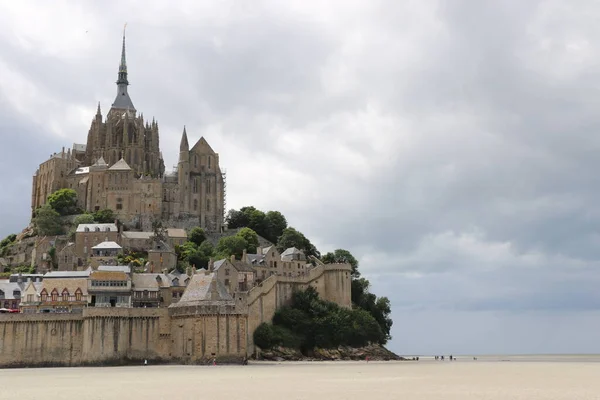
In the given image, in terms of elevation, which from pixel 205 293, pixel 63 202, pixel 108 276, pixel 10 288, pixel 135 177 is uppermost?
pixel 135 177

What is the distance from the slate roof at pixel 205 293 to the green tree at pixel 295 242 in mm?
42963

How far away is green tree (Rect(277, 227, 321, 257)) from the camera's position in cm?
11856

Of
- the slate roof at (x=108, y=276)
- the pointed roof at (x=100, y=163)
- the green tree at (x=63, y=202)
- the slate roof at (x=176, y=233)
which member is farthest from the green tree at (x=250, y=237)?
the slate roof at (x=108, y=276)

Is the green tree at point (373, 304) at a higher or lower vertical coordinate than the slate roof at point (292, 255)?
lower

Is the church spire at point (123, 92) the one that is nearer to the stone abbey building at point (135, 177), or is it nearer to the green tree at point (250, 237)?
the stone abbey building at point (135, 177)

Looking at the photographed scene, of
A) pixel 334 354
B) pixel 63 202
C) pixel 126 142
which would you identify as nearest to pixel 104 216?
pixel 63 202

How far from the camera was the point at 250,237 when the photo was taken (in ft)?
393

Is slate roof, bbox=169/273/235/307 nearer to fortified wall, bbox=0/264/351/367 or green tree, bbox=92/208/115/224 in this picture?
fortified wall, bbox=0/264/351/367

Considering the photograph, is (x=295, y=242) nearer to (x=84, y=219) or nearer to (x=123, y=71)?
(x=84, y=219)

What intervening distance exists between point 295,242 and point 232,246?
11.1 meters

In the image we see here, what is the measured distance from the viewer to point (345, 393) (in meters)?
41.1

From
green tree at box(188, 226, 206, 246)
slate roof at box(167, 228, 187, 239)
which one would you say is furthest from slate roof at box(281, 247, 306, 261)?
slate roof at box(167, 228, 187, 239)

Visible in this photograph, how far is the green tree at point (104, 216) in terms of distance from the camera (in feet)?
396

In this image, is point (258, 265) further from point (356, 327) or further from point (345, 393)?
point (345, 393)
